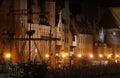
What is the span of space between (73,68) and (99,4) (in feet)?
216

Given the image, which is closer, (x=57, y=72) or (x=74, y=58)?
(x=57, y=72)

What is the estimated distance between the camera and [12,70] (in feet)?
128

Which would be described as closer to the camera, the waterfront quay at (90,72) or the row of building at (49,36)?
the waterfront quay at (90,72)

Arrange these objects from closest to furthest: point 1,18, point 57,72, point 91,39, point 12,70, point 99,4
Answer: point 12,70 < point 57,72 < point 1,18 < point 91,39 < point 99,4

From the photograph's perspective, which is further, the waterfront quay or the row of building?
the row of building

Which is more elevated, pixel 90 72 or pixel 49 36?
pixel 49 36

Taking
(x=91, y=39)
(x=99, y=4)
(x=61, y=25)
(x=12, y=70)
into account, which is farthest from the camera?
(x=99, y=4)

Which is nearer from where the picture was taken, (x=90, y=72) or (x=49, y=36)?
(x=90, y=72)

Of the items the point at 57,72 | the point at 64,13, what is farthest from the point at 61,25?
the point at 57,72

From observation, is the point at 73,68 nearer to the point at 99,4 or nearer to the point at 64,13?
the point at 64,13

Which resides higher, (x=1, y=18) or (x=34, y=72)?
(x=1, y=18)

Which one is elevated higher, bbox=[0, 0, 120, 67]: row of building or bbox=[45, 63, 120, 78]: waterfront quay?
bbox=[0, 0, 120, 67]: row of building

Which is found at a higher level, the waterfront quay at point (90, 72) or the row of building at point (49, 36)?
the row of building at point (49, 36)

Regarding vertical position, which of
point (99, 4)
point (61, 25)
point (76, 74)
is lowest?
point (76, 74)
